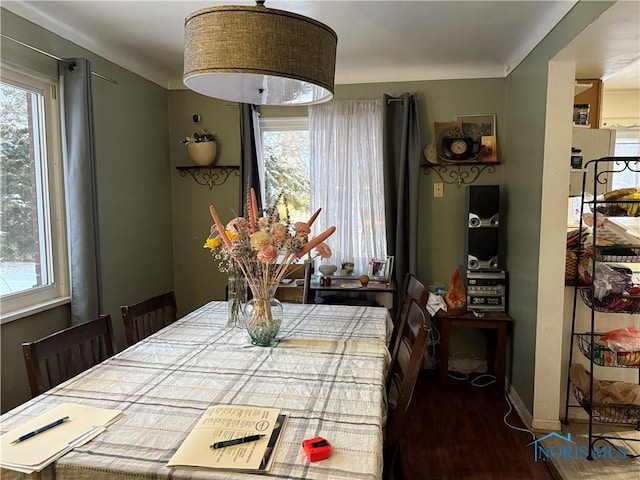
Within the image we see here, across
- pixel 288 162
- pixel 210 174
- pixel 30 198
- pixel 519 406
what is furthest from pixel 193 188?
pixel 519 406

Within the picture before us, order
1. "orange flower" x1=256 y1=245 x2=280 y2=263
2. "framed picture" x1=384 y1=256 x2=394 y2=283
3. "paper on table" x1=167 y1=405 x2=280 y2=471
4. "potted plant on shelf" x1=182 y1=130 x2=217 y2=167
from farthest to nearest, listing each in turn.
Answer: "potted plant on shelf" x1=182 y1=130 x2=217 y2=167 < "framed picture" x1=384 y1=256 x2=394 y2=283 < "orange flower" x1=256 y1=245 x2=280 y2=263 < "paper on table" x1=167 y1=405 x2=280 y2=471

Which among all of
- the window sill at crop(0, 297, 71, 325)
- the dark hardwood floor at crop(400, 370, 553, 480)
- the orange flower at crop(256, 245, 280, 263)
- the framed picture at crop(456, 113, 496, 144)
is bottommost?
the dark hardwood floor at crop(400, 370, 553, 480)

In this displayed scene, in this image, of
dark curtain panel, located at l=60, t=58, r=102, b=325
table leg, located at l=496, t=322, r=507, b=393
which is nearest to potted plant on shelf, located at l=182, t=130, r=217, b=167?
dark curtain panel, located at l=60, t=58, r=102, b=325

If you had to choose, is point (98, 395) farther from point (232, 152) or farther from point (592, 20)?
point (232, 152)

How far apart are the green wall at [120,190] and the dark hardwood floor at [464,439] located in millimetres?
2085

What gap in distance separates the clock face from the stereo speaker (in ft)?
1.00

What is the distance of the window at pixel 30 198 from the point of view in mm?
2303

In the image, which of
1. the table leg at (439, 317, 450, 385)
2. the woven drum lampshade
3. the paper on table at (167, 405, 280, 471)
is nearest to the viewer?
the paper on table at (167, 405, 280, 471)

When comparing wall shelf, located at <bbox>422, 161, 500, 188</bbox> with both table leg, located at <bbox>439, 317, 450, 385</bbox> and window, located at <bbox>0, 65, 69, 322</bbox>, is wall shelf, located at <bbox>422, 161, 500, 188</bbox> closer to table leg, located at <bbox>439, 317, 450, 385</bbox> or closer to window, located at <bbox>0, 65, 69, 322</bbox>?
table leg, located at <bbox>439, 317, 450, 385</bbox>

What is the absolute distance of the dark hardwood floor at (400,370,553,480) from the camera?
2254mm

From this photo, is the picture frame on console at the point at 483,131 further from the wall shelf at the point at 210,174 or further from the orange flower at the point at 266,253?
the orange flower at the point at 266,253

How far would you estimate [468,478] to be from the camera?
2.20 metres

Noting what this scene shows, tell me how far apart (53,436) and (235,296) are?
1.00 m

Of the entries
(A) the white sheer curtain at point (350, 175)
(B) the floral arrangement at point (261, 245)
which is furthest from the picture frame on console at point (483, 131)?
(B) the floral arrangement at point (261, 245)
